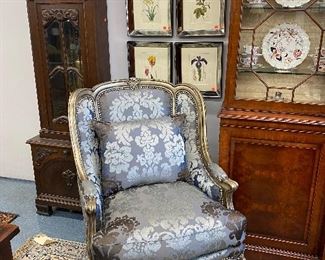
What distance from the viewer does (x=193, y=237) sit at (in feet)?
4.90

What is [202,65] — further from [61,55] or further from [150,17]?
[61,55]

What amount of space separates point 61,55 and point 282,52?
1.34 meters

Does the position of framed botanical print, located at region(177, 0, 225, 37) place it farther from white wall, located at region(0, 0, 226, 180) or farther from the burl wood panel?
the burl wood panel

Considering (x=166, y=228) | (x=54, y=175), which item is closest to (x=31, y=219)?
(x=54, y=175)

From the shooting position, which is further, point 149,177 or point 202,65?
point 202,65

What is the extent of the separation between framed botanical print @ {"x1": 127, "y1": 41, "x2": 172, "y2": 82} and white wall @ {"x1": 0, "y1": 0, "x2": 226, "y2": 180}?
0.07 meters

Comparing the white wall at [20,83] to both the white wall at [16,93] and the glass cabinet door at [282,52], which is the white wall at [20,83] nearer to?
the white wall at [16,93]

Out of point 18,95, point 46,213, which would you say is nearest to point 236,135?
point 46,213

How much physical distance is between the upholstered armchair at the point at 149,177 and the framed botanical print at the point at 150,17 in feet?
1.38

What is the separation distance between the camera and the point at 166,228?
149 centimetres

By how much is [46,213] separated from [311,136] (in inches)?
72.7

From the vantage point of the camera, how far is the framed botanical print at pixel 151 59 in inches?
89.0

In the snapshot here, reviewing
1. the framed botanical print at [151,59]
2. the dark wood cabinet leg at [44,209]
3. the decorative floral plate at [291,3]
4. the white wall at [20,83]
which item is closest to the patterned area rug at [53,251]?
the dark wood cabinet leg at [44,209]

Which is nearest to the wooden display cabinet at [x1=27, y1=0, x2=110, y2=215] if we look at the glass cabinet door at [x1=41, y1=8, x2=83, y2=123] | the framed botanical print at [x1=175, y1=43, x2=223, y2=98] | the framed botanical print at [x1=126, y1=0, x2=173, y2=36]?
the glass cabinet door at [x1=41, y1=8, x2=83, y2=123]
